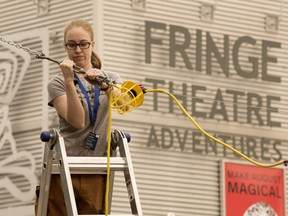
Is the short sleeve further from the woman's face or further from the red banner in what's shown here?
the red banner

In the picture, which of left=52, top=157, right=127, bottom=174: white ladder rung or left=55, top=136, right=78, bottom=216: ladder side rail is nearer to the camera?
left=55, top=136, right=78, bottom=216: ladder side rail

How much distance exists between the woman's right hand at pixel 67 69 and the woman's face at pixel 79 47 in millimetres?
305

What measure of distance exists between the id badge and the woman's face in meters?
0.47

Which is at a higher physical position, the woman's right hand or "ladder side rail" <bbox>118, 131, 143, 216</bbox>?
the woman's right hand

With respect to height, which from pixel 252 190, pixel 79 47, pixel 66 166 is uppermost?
pixel 79 47

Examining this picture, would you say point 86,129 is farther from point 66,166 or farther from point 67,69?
point 67,69

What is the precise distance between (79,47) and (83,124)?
1.77ft

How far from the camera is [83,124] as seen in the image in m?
9.09

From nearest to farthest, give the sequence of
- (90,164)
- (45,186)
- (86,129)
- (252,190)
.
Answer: (90,164) < (45,186) < (86,129) < (252,190)

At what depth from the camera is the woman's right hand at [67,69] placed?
348 inches

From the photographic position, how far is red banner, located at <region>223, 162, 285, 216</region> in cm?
2578

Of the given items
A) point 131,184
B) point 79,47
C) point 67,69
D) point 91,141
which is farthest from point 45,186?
point 79,47

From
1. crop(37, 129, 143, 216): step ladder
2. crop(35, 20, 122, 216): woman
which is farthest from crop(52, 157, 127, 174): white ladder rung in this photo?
crop(35, 20, 122, 216): woman

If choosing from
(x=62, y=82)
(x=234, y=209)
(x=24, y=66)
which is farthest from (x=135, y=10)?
(x=62, y=82)
